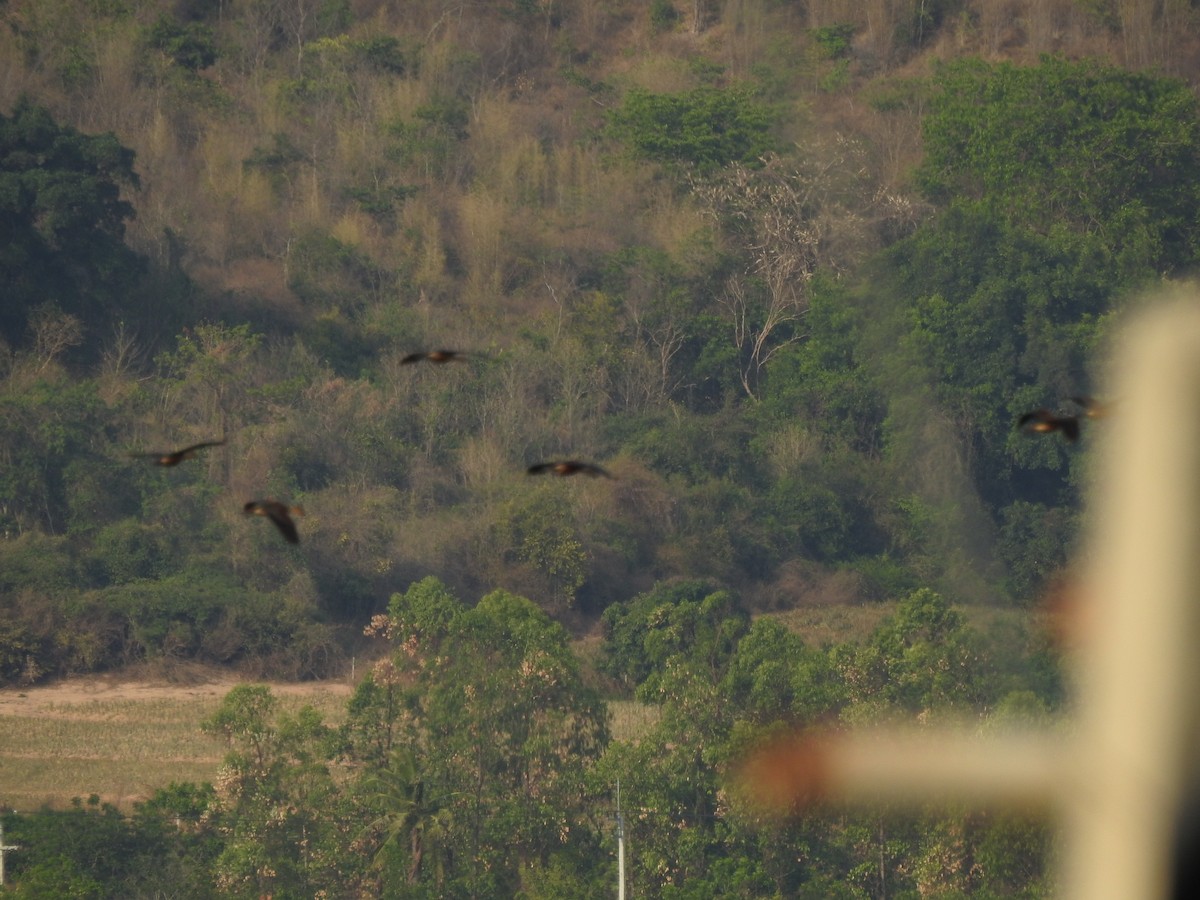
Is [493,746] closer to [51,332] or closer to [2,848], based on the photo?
[2,848]

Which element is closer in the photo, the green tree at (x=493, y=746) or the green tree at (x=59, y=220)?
the green tree at (x=493, y=746)

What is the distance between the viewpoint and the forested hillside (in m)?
25.4

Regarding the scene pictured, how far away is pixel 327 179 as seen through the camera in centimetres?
4975

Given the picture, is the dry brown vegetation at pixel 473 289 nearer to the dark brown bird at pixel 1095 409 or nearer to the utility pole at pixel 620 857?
the utility pole at pixel 620 857

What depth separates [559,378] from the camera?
4391 cm

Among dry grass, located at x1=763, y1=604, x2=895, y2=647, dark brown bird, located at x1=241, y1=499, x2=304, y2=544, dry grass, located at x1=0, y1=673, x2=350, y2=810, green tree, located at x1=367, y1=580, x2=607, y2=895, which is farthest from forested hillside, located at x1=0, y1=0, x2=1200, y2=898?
dark brown bird, located at x1=241, y1=499, x2=304, y2=544

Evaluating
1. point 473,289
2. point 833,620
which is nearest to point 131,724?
point 833,620

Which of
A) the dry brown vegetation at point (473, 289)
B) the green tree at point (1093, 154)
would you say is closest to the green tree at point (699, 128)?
the dry brown vegetation at point (473, 289)

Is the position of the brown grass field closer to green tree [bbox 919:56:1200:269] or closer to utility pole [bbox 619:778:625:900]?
utility pole [bbox 619:778:625:900]

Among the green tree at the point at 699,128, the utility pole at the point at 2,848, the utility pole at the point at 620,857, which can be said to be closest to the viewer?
the utility pole at the point at 2,848

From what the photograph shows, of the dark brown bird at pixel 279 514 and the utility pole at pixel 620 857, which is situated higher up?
the dark brown bird at pixel 279 514

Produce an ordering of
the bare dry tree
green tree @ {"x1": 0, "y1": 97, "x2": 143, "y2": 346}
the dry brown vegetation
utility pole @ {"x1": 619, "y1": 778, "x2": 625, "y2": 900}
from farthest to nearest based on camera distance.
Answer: the bare dry tree → green tree @ {"x1": 0, "y1": 97, "x2": 143, "y2": 346} → the dry brown vegetation → utility pole @ {"x1": 619, "y1": 778, "x2": 625, "y2": 900}

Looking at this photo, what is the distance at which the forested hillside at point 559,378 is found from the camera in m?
25.4

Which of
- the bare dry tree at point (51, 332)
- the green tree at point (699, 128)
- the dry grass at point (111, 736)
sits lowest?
the dry grass at point (111, 736)
